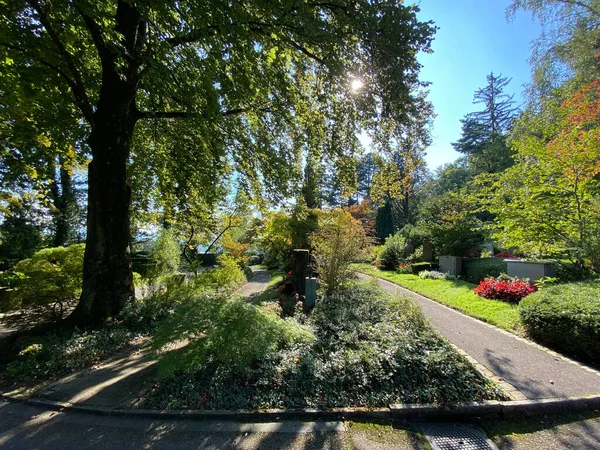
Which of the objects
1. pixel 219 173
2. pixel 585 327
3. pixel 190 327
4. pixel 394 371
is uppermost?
pixel 219 173

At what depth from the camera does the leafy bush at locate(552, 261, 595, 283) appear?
664cm

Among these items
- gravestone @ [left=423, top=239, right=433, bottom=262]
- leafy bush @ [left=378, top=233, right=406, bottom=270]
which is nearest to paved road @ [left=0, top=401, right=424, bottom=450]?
gravestone @ [left=423, top=239, right=433, bottom=262]

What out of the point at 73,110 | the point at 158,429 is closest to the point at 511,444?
the point at 158,429

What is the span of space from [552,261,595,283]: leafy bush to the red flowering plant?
0.71 meters

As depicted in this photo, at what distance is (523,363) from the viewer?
4.00 meters

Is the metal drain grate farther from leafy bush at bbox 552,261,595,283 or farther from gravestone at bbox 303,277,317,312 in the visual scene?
leafy bush at bbox 552,261,595,283

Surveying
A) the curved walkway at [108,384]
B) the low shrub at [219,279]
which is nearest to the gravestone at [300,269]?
the low shrub at [219,279]

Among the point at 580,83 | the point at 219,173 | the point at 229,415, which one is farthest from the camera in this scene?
the point at 580,83

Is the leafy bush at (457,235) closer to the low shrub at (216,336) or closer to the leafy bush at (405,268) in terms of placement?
the leafy bush at (405,268)

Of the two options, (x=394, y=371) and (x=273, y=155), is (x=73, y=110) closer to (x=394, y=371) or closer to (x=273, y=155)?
(x=273, y=155)

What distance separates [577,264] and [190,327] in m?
9.02

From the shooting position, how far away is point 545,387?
11.0 feet

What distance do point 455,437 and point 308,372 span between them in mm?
1575

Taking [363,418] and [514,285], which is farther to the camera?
[514,285]
